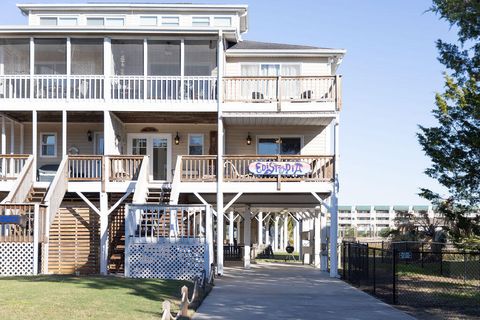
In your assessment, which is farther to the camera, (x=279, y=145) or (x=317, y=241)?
(x=317, y=241)

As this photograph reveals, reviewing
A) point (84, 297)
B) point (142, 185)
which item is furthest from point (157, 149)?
point (84, 297)

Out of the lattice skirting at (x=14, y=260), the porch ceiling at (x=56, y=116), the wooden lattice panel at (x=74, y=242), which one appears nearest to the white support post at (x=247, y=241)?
the wooden lattice panel at (x=74, y=242)

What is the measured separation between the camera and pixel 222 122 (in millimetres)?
24906

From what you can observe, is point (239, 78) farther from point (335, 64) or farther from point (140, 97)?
point (335, 64)

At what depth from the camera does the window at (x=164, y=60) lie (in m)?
25.8

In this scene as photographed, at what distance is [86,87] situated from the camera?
24828 mm

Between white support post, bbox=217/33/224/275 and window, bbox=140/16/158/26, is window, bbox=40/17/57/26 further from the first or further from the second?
white support post, bbox=217/33/224/275

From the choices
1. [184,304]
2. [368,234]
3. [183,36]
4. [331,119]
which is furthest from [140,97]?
[368,234]

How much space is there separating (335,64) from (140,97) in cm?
834

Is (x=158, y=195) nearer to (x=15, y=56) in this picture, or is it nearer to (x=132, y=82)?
(x=132, y=82)

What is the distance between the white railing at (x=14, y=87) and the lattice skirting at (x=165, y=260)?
24.8 ft

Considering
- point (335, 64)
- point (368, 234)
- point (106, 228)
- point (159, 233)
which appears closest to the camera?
point (159, 233)

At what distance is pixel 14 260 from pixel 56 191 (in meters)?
2.84

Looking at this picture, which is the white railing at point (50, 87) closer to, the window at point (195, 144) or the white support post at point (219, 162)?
the window at point (195, 144)
